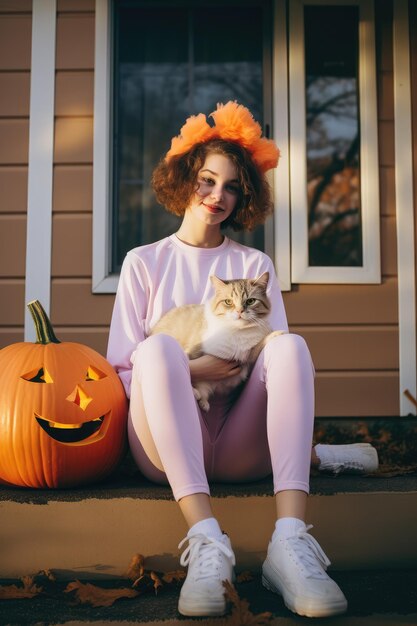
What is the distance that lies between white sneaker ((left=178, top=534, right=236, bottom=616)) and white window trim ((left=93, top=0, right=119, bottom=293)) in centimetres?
203

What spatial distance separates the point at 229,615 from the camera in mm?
1467

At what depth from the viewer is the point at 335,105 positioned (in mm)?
3650

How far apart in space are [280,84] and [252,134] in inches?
55.2

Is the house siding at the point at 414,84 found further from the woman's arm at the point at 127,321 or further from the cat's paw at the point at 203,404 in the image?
the cat's paw at the point at 203,404

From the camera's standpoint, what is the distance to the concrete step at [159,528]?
71.8 inches

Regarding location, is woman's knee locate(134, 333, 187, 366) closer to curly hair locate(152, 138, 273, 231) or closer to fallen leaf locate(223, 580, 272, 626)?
fallen leaf locate(223, 580, 272, 626)

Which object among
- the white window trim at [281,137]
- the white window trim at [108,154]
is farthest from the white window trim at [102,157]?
the white window trim at [281,137]

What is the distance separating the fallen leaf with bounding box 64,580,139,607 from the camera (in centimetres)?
163

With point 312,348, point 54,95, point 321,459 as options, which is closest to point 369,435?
point 312,348

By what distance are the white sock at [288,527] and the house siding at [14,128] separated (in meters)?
2.25

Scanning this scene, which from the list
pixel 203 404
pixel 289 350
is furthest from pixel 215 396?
pixel 289 350

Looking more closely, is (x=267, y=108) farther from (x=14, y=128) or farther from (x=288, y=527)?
(x=288, y=527)

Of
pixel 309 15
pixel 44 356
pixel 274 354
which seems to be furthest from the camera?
pixel 309 15

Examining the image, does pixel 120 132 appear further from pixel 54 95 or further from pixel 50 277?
pixel 50 277
